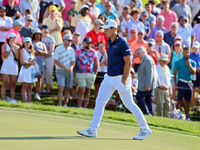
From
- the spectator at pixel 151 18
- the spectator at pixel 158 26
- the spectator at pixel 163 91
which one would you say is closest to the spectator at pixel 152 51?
the spectator at pixel 163 91

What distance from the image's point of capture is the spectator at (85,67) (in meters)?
14.7

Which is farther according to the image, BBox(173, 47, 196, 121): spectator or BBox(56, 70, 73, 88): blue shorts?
BBox(173, 47, 196, 121): spectator

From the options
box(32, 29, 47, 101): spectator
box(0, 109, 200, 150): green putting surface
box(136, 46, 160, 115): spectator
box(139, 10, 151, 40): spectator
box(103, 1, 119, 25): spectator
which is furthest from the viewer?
box(139, 10, 151, 40): spectator

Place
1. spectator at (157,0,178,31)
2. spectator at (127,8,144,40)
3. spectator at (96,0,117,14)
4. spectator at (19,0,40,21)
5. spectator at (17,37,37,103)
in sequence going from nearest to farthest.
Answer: spectator at (17,37,37,103), spectator at (19,0,40,21), spectator at (127,8,144,40), spectator at (96,0,117,14), spectator at (157,0,178,31)

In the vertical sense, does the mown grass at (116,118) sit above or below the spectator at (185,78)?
Result: below

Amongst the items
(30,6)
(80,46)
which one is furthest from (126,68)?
(30,6)

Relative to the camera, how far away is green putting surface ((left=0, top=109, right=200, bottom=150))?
23.6 ft

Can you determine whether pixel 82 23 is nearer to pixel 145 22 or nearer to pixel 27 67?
pixel 145 22

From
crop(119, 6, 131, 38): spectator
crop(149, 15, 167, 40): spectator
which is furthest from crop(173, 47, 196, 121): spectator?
crop(119, 6, 131, 38): spectator

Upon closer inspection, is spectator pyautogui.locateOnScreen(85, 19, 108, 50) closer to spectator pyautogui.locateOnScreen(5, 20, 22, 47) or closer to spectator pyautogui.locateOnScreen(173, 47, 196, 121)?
spectator pyautogui.locateOnScreen(5, 20, 22, 47)

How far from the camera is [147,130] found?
8.54m

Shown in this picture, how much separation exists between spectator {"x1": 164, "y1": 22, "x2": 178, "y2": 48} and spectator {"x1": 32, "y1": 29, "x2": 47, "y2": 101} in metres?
4.88

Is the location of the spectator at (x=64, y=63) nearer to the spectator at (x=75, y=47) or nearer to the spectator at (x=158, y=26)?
the spectator at (x=75, y=47)

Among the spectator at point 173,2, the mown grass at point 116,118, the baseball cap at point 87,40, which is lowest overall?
the mown grass at point 116,118
